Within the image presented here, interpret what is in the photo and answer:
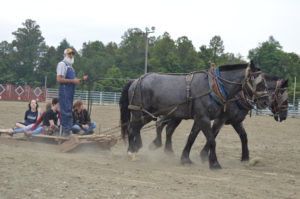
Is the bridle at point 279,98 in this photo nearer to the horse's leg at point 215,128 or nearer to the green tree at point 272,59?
the horse's leg at point 215,128

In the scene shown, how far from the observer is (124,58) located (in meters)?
61.8

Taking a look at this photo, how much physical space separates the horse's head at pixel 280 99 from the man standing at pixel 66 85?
147 inches

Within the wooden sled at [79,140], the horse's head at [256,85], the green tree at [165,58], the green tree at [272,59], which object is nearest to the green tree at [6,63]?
the green tree at [165,58]

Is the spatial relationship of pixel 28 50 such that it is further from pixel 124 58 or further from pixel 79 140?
pixel 79 140

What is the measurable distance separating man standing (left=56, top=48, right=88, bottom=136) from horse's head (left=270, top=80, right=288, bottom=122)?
12.2 feet

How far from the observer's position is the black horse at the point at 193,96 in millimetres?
6449

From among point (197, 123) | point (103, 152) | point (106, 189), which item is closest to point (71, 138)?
point (103, 152)

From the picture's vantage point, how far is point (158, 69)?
52531 millimetres

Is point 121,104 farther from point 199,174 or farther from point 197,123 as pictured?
point 199,174

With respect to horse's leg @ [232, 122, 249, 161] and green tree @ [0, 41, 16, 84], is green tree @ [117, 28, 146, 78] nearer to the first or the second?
green tree @ [0, 41, 16, 84]

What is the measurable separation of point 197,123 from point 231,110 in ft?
2.96

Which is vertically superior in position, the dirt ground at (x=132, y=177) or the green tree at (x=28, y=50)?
the green tree at (x=28, y=50)

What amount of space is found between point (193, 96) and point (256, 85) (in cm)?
120

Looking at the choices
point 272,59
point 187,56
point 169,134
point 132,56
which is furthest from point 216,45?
point 169,134
